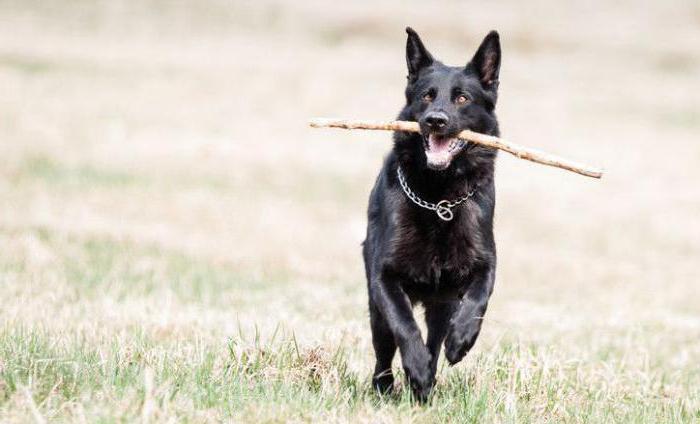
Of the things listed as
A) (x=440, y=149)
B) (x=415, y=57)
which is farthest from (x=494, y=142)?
(x=415, y=57)

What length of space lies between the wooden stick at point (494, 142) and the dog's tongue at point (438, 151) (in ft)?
0.29

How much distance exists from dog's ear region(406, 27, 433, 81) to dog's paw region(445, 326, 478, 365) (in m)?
1.73

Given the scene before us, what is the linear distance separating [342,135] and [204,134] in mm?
3858

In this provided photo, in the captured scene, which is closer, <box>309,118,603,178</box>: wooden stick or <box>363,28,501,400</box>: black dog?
<box>309,118,603,178</box>: wooden stick

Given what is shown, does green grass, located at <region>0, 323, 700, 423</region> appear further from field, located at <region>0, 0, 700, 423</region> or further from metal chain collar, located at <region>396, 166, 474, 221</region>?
metal chain collar, located at <region>396, 166, 474, 221</region>

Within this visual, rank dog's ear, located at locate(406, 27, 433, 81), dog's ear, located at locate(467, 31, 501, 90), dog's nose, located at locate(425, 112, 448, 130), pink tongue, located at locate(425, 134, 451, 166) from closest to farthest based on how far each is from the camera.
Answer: dog's nose, located at locate(425, 112, 448, 130) < pink tongue, located at locate(425, 134, 451, 166) < dog's ear, located at locate(467, 31, 501, 90) < dog's ear, located at locate(406, 27, 433, 81)

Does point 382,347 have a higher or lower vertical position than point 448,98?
lower

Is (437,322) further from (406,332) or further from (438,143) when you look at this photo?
(438,143)

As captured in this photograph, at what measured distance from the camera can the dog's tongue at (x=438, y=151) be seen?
5617 mm

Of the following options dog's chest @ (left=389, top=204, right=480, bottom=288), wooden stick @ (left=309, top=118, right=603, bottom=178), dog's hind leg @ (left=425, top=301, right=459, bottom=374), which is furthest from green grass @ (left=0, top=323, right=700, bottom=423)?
wooden stick @ (left=309, top=118, right=603, bottom=178)

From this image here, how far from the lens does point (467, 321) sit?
529cm

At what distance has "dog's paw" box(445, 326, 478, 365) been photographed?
5.21 metres

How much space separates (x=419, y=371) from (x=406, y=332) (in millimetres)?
229

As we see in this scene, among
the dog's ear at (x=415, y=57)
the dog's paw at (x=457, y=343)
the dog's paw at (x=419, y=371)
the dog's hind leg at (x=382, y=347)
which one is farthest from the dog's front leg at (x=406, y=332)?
the dog's ear at (x=415, y=57)
